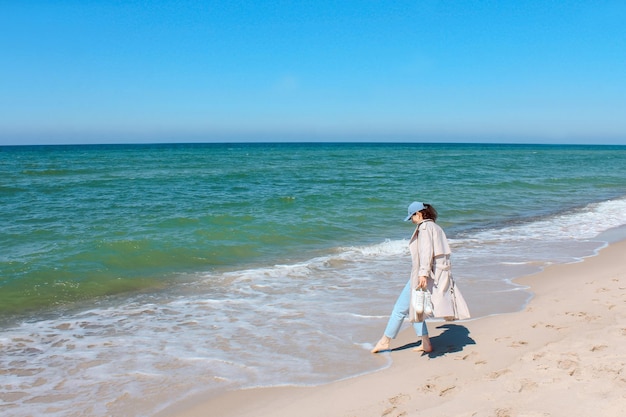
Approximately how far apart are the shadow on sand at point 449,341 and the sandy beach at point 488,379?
1 centimetres

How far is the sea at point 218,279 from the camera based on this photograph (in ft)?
17.3

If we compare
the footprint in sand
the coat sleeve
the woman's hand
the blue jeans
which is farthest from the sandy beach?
the coat sleeve

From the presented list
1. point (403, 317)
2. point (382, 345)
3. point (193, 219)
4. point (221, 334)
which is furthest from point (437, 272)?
point (193, 219)

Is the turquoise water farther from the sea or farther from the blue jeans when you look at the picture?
the blue jeans

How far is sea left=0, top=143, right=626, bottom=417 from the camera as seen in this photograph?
5.28 meters

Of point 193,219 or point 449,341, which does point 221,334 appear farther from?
point 193,219

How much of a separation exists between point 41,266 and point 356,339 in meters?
6.74

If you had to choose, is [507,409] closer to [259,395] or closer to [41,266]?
[259,395]

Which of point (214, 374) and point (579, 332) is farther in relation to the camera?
point (579, 332)

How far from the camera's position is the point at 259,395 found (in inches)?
186

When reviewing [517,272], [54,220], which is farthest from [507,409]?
[54,220]

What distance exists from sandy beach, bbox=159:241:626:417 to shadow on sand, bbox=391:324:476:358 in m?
0.01

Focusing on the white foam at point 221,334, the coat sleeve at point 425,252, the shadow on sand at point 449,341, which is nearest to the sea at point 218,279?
the white foam at point 221,334

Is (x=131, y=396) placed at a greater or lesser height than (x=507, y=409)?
lesser
